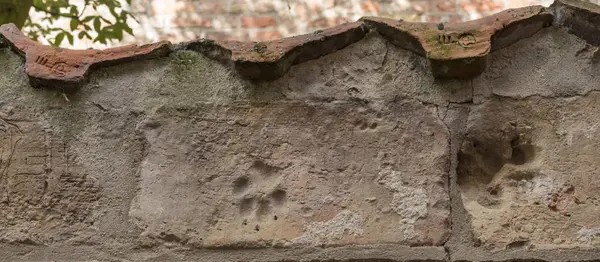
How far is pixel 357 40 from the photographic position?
1476 mm

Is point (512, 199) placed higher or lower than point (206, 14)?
lower

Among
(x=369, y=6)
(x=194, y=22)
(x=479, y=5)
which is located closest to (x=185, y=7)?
(x=194, y=22)

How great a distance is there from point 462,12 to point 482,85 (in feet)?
12.6

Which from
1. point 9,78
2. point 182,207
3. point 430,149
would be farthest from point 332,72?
point 9,78

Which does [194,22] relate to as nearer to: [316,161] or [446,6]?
[446,6]

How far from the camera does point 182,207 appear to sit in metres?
1.41

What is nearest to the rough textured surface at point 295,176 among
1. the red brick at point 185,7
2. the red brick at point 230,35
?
the red brick at point 230,35

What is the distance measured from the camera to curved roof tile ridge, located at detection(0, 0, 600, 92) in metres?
1.39

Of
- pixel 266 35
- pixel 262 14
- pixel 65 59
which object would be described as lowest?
pixel 65 59

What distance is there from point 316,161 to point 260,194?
0.11 metres

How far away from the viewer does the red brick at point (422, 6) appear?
17.2 feet

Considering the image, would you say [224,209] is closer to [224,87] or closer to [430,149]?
[224,87]

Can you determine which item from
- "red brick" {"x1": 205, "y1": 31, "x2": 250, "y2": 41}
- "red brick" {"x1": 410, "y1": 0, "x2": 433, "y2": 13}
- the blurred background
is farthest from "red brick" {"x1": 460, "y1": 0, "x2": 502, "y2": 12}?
"red brick" {"x1": 205, "y1": 31, "x2": 250, "y2": 41}

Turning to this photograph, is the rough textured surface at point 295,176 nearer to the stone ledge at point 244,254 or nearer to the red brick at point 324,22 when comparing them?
the stone ledge at point 244,254
